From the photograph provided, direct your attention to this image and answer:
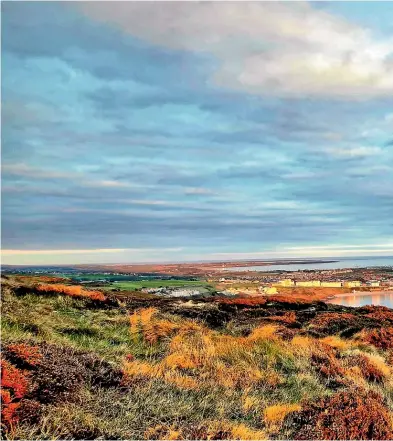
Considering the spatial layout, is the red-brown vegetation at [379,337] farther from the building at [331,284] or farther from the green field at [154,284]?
the building at [331,284]

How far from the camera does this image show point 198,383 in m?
8.05

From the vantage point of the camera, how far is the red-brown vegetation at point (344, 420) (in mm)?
6320

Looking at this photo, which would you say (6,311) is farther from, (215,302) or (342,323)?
(342,323)

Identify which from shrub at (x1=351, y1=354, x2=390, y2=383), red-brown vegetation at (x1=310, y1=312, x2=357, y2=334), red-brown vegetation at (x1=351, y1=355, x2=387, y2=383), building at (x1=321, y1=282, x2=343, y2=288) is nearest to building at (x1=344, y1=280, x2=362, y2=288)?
building at (x1=321, y1=282, x2=343, y2=288)

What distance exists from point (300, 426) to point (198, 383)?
213cm

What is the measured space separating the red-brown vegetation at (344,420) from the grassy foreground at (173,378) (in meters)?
0.02

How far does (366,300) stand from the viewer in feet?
87.1

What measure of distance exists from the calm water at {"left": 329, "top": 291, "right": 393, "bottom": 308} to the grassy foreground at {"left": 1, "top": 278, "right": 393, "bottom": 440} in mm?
10617

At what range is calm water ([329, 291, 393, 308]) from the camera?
2510cm

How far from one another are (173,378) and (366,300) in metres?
21.3

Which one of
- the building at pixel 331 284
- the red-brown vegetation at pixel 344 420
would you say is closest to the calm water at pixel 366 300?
the building at pixel 331 284

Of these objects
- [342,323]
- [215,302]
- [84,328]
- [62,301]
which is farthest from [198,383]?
[215,302]

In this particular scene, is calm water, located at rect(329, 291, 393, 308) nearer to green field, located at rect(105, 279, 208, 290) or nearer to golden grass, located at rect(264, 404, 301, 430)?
green field, located at rect(105, 279, 208, 290)

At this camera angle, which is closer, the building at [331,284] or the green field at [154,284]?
the green field at [154,284]
